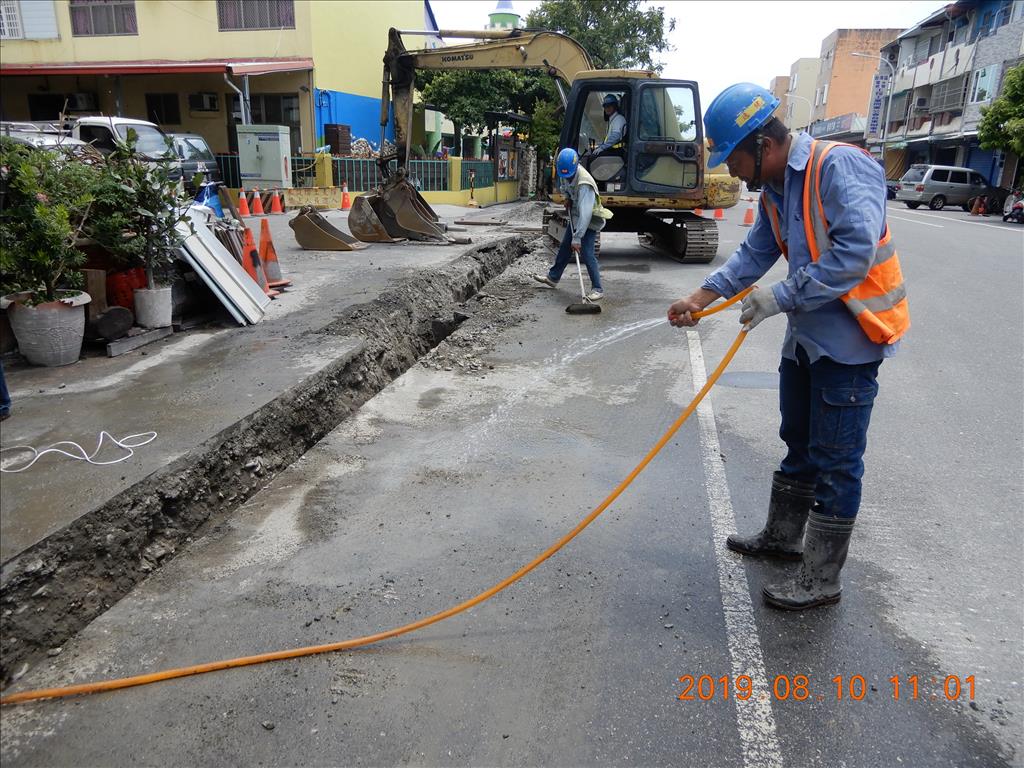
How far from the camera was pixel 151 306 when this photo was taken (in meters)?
6.39

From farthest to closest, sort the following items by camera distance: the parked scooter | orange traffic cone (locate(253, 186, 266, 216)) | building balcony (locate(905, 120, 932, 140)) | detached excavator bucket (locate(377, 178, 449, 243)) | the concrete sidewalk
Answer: building balcony (locate(905, 120, 932, 140)) < the parked scooter < orange traffic cone (locate(253, 186, 266, 216)) < detached excavator bucket (locate(377, 178, 449, 243)) < the concrete sidewalk

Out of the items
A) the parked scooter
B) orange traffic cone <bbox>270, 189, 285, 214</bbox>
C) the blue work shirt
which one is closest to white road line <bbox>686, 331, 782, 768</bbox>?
the blue work shirt

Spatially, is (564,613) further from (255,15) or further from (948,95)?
(948,95)

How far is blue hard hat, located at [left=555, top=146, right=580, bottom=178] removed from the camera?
939 centimetres

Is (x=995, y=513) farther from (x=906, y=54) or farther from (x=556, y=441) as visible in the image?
(x=906, y=54)

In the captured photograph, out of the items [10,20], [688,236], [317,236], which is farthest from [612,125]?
[10,20]

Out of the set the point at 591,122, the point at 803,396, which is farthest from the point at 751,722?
the point at 591,122

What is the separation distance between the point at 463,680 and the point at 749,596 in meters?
1.36

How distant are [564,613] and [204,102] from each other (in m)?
26.2

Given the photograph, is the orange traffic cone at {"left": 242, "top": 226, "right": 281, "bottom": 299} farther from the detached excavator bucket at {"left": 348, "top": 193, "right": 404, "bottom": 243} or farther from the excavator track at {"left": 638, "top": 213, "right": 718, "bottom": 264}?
the excavator track at {"left": 638, "top": 213, "right": 718, "bottom": 264}

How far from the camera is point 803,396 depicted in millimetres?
3295

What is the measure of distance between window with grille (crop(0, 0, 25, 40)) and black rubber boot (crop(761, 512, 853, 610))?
30683mm

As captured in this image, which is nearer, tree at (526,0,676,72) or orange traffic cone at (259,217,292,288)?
orange traffic cone at (259,217,292,288)

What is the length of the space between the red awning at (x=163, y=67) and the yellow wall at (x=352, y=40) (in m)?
1.03
